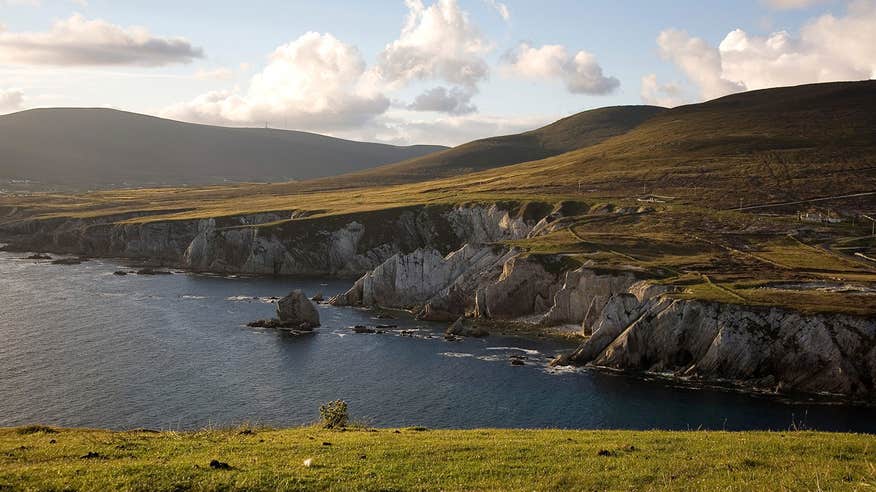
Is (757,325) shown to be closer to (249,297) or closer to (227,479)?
(227,479)

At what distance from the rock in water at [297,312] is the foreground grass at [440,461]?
80070mm

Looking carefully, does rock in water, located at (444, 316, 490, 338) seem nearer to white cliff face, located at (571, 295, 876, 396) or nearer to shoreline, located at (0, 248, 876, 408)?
shoreline, located at (0, 248, 876, 408)

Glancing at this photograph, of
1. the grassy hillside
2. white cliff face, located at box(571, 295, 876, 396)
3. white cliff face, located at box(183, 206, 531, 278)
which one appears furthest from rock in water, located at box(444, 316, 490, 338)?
white cliff face, located at box(183, 206, 531, 278)

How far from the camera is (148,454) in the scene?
1121 inches

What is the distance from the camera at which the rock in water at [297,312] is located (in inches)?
4588

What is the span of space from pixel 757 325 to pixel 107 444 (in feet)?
→ 253

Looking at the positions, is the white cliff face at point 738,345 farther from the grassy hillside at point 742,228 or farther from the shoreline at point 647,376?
the grassy hillside at point 742,228

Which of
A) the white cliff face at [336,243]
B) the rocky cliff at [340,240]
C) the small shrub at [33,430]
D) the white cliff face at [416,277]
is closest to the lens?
the small shrub at [33,430]

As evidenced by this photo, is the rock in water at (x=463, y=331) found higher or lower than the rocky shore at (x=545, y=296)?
lower

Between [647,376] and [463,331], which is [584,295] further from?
[647,376]

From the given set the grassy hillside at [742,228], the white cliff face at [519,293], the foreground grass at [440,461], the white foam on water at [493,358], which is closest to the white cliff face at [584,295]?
the white cliff face at [519,293]

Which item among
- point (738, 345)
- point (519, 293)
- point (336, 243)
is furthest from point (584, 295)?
point (336, 243)

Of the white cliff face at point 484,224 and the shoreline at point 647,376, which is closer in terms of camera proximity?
the shoreline at point 647,376

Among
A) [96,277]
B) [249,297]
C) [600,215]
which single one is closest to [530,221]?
[600,215]
